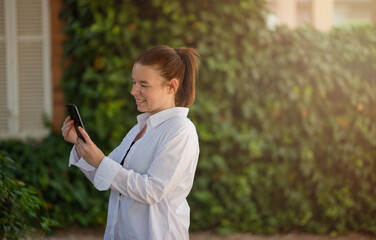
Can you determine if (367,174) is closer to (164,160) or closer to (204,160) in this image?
(204,160)

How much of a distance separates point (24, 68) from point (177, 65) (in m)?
3.90

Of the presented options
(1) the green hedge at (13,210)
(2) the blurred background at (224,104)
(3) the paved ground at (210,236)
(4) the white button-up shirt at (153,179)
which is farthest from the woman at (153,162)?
(3) the paved ground at (210,236)

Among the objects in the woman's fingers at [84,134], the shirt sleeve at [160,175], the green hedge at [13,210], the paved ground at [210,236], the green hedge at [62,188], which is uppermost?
the woman's fingers at [84,134]

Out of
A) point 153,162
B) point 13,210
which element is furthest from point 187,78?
point 13,210

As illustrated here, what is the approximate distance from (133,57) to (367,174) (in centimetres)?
281

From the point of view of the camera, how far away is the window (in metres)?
5.74

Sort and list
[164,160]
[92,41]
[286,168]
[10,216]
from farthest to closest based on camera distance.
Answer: [286,168], [92,41], [10,216], [164,160]

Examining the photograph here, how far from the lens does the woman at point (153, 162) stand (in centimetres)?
213

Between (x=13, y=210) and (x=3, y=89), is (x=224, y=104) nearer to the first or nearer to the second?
(x=3, y=89)

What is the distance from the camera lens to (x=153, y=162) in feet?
7.11

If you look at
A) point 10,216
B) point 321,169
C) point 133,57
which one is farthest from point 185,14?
point 10,216

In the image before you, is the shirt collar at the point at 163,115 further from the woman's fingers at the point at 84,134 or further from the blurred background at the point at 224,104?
the blurred background at the point at 224,104

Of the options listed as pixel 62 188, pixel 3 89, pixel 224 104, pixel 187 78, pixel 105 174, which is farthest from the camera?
pixel 3 89

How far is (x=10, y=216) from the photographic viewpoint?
2.58m
